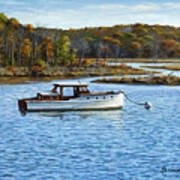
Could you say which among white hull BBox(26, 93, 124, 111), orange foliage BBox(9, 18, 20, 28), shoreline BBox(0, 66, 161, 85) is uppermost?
orange foliage BBox(9, 18, 20, 28)

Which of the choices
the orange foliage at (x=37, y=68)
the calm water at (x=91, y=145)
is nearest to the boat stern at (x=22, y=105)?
the calm water at (x=91, y=145)

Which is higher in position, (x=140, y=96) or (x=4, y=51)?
(x=4, y=51)

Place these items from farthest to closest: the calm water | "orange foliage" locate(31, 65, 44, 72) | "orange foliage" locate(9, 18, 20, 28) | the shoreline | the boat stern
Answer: "orange foliage" locate(9, 18, 20, 28) < "orange foliage" locate(31, 65, 44, 72) < the shoreline < the boat stern < the calm water

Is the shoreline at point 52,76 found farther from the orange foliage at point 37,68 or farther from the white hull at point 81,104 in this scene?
the white hull at point 81,104

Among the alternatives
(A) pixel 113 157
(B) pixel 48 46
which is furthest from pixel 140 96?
(B) pixel 48 46

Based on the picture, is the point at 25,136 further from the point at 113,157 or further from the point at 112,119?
the point at 112,119

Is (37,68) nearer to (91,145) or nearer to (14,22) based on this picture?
(14,22)

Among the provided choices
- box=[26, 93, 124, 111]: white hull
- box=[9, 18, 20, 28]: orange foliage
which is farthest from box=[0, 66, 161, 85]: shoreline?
box=[9, 18, 20, 28]: orange foliage

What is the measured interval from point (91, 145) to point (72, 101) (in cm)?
1838

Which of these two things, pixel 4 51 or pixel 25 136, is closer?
pixel 25 136

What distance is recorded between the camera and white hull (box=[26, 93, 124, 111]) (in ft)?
159

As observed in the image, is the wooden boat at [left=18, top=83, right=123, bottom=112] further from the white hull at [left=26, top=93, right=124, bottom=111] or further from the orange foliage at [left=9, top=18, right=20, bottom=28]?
the orange foliage at [left=9, top=18, right=20, bottom=28]

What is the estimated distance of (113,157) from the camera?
89.5 ft

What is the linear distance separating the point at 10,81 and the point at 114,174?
70.8 m
